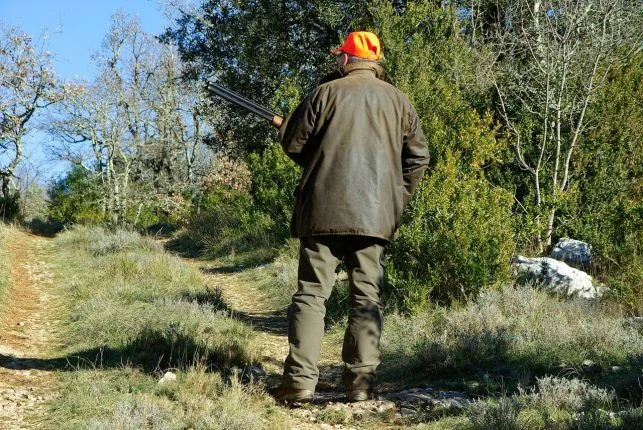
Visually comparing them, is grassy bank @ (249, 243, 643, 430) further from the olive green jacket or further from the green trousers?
the olive green jacket

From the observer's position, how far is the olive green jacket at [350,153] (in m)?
4.35

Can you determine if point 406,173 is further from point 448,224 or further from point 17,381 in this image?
point 17,381

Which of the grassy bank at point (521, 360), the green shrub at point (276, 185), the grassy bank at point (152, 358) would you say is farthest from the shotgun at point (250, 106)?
the green shrub at point (276, 185)

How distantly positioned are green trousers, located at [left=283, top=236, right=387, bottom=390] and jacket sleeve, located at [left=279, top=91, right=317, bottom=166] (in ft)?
1.99

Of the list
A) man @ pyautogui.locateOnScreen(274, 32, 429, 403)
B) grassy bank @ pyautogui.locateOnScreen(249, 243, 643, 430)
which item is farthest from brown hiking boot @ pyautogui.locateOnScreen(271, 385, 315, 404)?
grassy bank @ pyautogui.locateOnScreen(249, 243, 643, 430)

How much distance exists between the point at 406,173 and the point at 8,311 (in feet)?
16.8

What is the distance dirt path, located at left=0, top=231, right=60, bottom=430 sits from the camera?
4.32m

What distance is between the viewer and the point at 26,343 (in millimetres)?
6270

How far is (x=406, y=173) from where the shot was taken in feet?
15.6

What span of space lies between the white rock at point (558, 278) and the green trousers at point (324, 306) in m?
3.39

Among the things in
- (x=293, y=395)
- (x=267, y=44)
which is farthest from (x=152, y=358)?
(x=267, y=44)

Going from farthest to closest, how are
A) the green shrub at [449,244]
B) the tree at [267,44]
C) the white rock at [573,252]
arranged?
the tree at [267,44]
the white rock at [573,252]
the green shrub at [449,244]

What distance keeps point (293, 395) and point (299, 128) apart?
67.0 inches

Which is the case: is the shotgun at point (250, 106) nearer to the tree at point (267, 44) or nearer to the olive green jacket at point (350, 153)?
the olive green jacket at point (350, 153)
